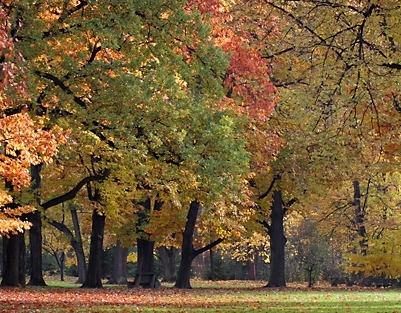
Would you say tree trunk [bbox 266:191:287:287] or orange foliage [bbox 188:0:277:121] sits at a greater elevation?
orange foliage [bbox 188:0:277:121]

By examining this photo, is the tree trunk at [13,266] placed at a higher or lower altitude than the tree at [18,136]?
lower

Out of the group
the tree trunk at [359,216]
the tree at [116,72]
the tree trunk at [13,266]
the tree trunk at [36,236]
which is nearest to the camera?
the tree at [116,72]

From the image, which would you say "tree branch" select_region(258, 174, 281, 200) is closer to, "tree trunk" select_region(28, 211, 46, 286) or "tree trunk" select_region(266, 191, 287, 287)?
"tree trunk" select_region(266, 191, 287, 287)

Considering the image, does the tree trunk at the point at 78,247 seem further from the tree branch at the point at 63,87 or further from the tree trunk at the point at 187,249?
the tree branch at the point at 63,87

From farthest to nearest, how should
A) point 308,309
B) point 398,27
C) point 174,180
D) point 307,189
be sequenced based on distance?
point 307,189 < point 174,180 < point 308,309 < point 398,27

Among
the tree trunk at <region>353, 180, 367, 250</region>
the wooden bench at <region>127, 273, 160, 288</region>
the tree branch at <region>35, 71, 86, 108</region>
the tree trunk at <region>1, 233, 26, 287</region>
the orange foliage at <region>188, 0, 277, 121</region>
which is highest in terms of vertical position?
the orange foliage at <region>188, 0, 277, 121</region>

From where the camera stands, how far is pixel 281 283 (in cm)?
3441

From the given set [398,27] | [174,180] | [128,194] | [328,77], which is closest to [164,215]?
[128,194]

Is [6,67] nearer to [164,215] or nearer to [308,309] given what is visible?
[308,309]

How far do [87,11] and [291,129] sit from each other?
12800 millimetres

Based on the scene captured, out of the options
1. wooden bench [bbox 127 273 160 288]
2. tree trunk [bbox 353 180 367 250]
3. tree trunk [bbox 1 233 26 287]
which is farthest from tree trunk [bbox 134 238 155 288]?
tree trunk [bbox 353 180 367 250]

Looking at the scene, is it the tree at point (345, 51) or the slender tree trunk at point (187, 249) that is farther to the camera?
the slender tree trunk at point (187, 249)

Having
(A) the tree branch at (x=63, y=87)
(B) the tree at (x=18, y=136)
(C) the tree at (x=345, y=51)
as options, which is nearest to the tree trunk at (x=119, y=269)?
(B) the tree at (x=18, y=136)

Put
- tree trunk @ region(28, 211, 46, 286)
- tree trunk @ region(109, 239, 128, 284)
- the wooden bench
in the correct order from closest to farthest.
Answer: tree trunk @ region(28, 211, 46, 286) → the wooden bench → tree trunk @ region(109, 239, 128, 284)
